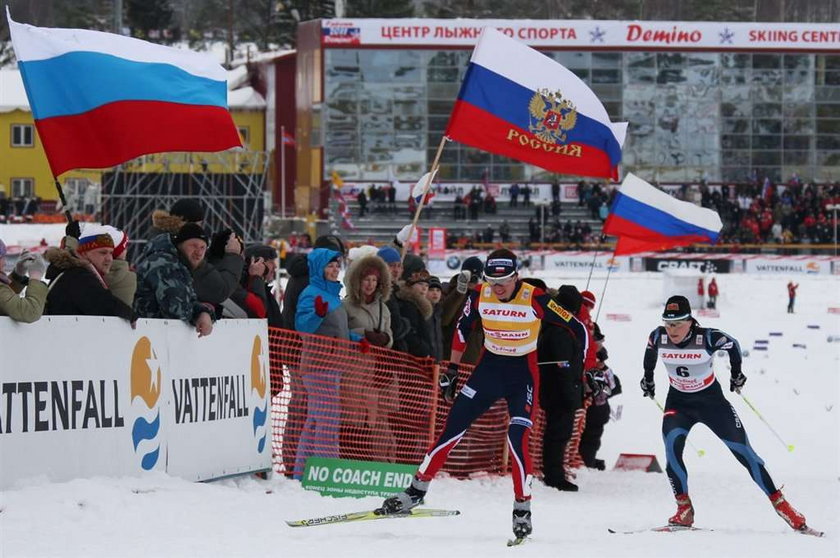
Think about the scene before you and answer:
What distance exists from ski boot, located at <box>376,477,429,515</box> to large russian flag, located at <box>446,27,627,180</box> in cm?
440

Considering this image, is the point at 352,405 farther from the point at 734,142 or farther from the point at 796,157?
the point at 796,157

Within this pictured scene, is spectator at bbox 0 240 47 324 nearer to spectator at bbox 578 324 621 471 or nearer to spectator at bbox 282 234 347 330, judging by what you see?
spectator at bbox 282 234 347 330

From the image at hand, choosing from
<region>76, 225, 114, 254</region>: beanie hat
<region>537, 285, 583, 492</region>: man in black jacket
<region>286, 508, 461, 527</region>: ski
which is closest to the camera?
<region>76, 225, 114, 254</region>: beanie hat

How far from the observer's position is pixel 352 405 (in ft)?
A: 33.5

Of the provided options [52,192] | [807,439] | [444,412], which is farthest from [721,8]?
[444,412]

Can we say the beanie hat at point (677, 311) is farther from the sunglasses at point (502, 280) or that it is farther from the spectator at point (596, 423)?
the spectator at point (596, 423)

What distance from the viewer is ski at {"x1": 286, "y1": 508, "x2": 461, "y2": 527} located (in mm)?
7930

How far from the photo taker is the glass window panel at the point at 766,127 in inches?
2290

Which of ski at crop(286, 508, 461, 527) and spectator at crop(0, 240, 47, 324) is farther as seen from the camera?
ski at crop(286, 508, 461, 527)

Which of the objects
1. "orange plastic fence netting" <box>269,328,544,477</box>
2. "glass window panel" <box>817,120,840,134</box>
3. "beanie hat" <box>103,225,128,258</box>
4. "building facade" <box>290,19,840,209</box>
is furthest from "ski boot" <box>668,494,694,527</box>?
"glass window panel" <box>817,120,840,134</box>

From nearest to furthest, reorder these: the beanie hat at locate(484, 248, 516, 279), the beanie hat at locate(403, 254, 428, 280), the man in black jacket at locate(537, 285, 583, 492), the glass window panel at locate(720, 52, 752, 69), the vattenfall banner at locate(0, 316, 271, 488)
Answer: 1. the vattenfall banner at locate(0, 316, 271, 488)
2. the beanie hat at locate(484, 248, 516, 279)
3. the beanie hat at locate(403, 254, 428, 280)
4. the man in black jacket at locate(537, 285, 583, 492)
5. the glass window panel at locate(720, 52, 752, 69)

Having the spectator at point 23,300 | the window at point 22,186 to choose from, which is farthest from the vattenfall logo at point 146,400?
the window at point 22,186

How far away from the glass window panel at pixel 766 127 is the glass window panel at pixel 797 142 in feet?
1.61

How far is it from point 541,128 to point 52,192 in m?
57.8
